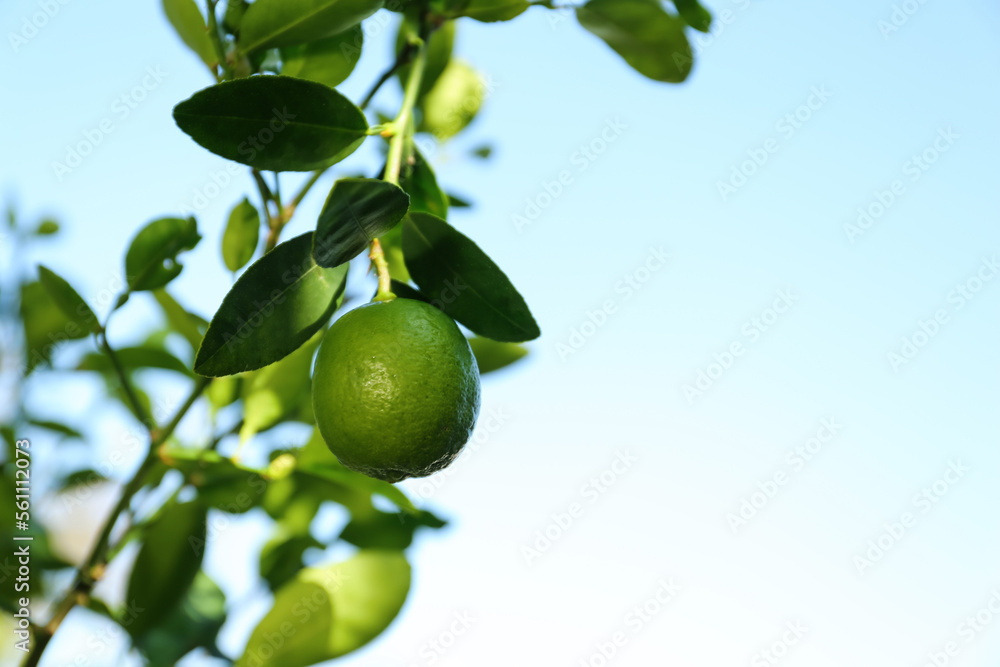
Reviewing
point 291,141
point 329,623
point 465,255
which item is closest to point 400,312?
point 465,255

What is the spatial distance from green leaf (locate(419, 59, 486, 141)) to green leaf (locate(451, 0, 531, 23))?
442 millimetres

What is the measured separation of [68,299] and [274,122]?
517mm

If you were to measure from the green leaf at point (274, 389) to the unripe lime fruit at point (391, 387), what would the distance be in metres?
0.33

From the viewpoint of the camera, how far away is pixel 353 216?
60 cm

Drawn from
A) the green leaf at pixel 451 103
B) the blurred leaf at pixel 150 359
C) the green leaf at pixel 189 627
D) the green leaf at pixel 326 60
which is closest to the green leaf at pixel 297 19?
the green leaf at pixel 326 60

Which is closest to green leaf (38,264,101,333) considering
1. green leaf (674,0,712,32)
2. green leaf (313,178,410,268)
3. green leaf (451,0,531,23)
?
green leaf (313,178,410,268)

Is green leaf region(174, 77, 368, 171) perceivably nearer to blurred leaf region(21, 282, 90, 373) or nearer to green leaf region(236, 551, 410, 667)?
green leaf region(236, 551, 410, 667)

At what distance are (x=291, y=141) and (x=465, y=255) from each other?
0.21 metres

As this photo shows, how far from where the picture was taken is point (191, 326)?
111 cm

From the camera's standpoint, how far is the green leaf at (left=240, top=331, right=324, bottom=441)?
1.05m

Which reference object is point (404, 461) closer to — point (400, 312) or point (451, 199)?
Result: point (400, 312)

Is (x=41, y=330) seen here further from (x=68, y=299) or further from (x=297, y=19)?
(x=297, y=19)

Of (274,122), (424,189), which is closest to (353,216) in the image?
(274,122)

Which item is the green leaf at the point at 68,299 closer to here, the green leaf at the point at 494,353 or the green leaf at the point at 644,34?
the green leaf at the point at 494,353
